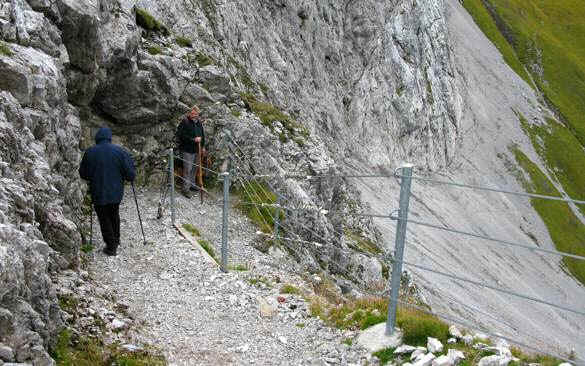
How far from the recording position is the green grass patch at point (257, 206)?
1798 centimetres

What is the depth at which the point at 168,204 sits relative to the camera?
57.5 feet

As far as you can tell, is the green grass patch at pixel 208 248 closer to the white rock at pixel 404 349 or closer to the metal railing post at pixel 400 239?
the metal railing post at pixel 400 239

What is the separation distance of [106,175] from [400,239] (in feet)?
23.9

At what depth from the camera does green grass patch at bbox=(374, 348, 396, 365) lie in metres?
7.98

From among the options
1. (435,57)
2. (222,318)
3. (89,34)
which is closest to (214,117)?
(89,34)

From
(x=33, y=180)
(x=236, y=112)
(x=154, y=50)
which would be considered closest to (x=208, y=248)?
(x=33, y=180)

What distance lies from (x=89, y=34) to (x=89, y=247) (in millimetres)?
6700

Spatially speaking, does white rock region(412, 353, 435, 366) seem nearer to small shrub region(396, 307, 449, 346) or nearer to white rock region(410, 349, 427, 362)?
white rock region(410, 349, 427, 362)

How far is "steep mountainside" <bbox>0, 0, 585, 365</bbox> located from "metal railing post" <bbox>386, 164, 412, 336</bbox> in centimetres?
503

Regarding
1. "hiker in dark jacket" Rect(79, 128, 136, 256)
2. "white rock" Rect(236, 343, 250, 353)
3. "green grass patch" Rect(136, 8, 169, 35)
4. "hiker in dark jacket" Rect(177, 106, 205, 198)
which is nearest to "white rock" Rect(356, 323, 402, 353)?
"white rock" Rect(236, 343, 250, 353)

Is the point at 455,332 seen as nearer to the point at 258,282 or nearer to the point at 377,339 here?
the point at 377,339

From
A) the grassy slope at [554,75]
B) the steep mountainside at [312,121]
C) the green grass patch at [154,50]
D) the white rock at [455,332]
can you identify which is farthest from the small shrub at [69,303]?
the grassy slope at [554,75]

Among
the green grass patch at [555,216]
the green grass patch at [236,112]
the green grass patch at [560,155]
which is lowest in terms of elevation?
the green grass patch at [555,216]

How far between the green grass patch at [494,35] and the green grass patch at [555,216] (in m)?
28.2
